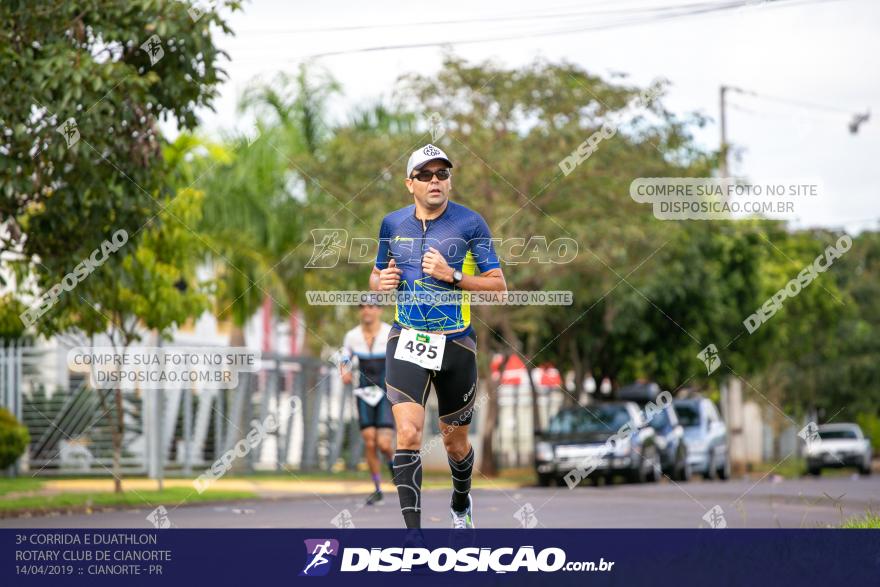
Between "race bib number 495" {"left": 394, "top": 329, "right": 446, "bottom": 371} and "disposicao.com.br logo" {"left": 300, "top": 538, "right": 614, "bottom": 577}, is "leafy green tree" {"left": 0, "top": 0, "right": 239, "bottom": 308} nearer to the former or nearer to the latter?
"race bib number 495" {"left": 394, "top": 329, "right": 446, "bottom": 371}

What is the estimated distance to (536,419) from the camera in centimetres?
3588

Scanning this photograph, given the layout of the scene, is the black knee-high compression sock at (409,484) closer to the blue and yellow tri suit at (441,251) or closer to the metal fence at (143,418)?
the blue and yellow tri suit at (441,251)

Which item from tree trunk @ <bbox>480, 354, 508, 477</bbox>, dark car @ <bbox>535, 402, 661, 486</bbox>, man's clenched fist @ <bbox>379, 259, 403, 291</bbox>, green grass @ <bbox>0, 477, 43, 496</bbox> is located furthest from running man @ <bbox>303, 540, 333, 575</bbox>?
tree trunk @ <bbox>480, 354, 508, 477</bbox>

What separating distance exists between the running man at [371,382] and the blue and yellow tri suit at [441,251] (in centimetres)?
654

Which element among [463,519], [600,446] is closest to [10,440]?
[600,446]

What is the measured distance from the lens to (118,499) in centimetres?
1652

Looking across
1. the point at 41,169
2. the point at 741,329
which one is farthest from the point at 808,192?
the point at 741,329

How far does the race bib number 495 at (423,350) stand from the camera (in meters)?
8.26

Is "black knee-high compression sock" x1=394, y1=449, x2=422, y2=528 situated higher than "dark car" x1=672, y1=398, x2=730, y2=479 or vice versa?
"black knee-high compression sock" x1=394, y1=449, x2=422, y2=528

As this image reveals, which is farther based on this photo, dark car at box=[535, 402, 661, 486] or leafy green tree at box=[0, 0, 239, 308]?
dark car at box=[535, 402, 661, 486]

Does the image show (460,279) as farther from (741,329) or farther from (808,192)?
(741,329)

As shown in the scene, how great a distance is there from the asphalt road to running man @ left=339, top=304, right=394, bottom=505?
0.66 m

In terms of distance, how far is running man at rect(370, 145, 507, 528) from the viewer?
26.9 ft

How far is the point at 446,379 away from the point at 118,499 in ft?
29.8
